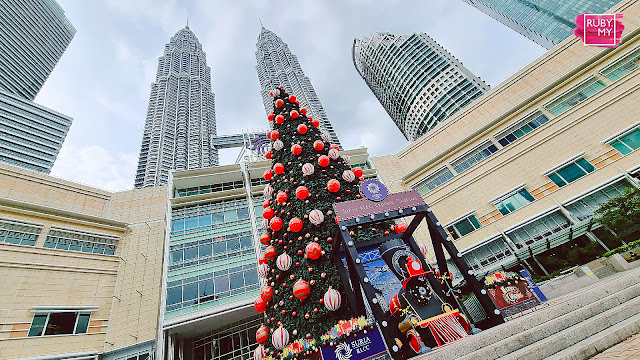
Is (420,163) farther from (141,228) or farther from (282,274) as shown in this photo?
(141,228)

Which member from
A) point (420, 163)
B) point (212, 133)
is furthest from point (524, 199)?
point (212, 133)

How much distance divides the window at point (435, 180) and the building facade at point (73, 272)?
74.4ft

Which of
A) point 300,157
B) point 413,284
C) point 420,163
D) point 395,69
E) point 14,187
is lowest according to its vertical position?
point 413,284

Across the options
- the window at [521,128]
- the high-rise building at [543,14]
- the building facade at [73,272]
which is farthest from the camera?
the high-rise building at [543,14]

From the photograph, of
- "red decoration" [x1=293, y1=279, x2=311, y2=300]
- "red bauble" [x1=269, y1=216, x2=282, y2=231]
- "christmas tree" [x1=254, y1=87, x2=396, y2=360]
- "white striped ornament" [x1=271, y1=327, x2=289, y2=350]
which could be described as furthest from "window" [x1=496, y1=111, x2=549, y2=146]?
"white striped ornament" [x1=271, y1=327, x2=289, y2=350]

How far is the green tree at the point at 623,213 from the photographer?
14.1m

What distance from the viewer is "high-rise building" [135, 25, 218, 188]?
67875 millimetres

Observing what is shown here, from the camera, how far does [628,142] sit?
Answer: 53.4 feet

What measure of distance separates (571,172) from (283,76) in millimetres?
79650

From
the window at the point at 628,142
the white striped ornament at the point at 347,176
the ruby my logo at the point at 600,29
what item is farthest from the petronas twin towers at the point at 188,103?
the white striped ornament at the point at 347,176

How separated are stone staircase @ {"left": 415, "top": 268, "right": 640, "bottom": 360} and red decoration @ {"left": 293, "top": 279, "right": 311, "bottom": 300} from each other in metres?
3.44

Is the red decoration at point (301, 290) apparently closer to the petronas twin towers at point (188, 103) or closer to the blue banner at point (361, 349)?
the blue banner at point (361, 349)

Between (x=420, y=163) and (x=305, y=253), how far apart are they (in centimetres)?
2035

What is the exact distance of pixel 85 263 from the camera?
16188 millimetres
